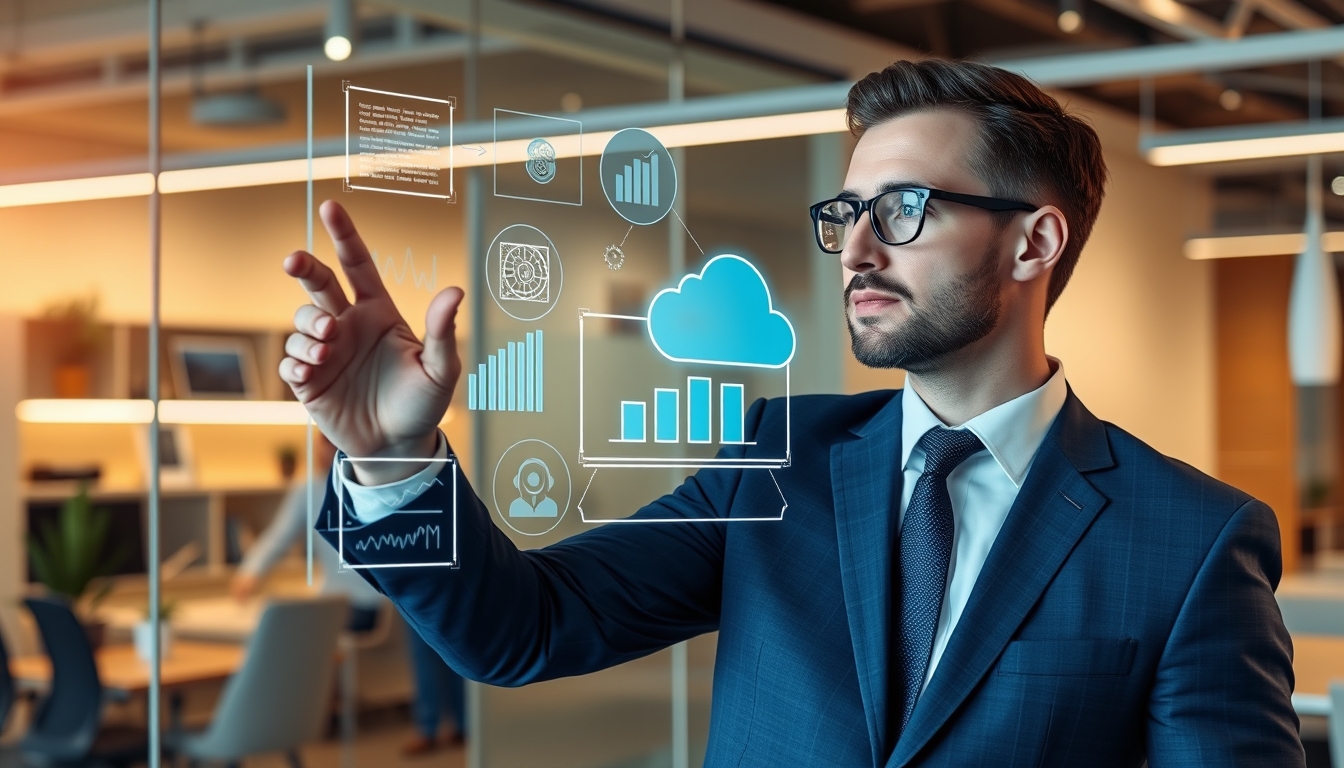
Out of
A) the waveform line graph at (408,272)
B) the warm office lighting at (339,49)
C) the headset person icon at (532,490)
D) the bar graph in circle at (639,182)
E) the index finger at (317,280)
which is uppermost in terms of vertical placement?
the warm office lighting at (339,49)

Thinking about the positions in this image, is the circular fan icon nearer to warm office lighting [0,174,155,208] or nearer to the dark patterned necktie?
the dark patterned necktie

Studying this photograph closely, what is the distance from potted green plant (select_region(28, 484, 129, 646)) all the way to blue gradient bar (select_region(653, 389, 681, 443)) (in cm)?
169

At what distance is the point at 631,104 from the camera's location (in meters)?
2.91

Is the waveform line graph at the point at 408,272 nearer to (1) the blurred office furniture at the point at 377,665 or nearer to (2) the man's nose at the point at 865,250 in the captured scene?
(2) the man's nose at the point at 865,250

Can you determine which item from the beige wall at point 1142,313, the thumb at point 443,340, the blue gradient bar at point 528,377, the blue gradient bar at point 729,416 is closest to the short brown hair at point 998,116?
the blue gradient bar at point 729,416

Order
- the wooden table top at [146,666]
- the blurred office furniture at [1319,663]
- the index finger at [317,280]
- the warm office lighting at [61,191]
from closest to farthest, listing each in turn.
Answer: the index finger at [317,280], the warm office lighting at [61,191], the wooden table top at [146,666], the blurred office furniture at [1319,663]

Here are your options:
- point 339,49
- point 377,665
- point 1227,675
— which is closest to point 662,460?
point 1227,675

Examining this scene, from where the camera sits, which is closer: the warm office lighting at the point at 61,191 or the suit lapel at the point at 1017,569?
the suit lapel at the point at 1017,569

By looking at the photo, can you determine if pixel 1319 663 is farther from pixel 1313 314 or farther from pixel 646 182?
pixel 646 182

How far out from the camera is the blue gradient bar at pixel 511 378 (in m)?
1.62

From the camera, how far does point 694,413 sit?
5.90 feet

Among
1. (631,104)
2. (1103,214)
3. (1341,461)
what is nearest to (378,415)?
(631,104)

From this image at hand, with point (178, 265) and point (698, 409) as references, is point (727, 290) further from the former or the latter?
point (178, 265)

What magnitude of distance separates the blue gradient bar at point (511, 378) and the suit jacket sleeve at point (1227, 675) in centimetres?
79
